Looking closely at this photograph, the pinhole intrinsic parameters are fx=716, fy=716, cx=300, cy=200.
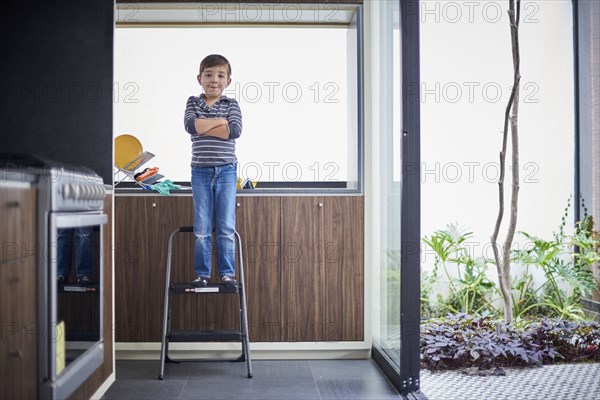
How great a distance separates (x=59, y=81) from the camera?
10.6 ft

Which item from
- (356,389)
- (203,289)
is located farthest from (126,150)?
(356,389)

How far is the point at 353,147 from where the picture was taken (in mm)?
4129

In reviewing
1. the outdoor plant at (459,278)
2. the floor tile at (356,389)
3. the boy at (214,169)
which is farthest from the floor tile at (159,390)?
the outdoor plant at (459,278)

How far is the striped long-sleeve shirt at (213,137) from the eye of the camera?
370 centimetres

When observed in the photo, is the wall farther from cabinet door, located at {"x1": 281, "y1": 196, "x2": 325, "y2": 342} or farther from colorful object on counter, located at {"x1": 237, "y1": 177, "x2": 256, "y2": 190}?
cabinet door, located at {"x1": 281, "y1": 196, "x2": 325, "y2": 342}

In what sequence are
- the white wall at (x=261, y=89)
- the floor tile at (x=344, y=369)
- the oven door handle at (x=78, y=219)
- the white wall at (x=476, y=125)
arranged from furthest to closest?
1. the white wall at (x=476, y=125)
2. the white wall at (x=261, y=89)
3. the floor tile at (x=344, y=369)
4. the oven door handle at (x=78, y=219)

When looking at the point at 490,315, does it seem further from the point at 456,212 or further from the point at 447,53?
the point at 447,53

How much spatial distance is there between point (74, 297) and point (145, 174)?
1.47 m

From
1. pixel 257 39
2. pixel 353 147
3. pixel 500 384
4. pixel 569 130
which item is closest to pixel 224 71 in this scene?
pixel 257 39

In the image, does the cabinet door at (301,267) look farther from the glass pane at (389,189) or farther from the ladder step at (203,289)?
the ladder step at (203,289)

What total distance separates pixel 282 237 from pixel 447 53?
6.51ft

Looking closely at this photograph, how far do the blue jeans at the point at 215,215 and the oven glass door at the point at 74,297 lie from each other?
0.77 metres

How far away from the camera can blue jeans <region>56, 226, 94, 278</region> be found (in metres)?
2.36

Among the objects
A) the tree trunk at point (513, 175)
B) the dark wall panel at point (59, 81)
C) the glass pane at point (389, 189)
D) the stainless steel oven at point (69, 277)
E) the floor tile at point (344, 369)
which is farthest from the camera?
the tree trunk at point (513, 175)
